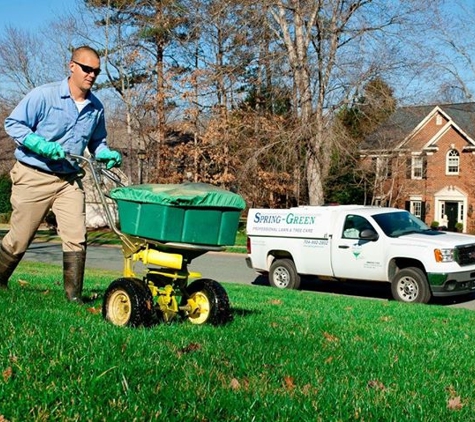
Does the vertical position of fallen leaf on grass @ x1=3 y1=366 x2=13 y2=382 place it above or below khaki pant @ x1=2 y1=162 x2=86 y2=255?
below

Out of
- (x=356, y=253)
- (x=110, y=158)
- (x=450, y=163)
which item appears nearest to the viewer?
(x=110, y=158)

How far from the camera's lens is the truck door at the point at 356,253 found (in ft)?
50.9

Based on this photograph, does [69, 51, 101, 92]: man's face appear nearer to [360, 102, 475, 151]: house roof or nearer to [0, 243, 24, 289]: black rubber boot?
[0, 243, 24, 289]: black rubber boot

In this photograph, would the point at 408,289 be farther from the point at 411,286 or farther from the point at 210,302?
the point at 210,302

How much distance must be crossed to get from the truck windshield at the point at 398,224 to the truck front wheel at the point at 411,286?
946 millimetres

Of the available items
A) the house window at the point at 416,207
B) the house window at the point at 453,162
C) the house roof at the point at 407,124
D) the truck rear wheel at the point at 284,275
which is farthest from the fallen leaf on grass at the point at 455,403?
the house window at the point at 416,207

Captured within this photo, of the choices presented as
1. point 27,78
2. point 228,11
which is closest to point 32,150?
point 228,11

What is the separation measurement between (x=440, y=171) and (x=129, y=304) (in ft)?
140

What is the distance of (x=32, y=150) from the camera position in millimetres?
6184

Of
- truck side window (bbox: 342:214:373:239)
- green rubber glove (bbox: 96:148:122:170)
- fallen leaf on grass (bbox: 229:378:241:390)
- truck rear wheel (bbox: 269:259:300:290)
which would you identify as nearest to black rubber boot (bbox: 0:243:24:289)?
green rubber glove (bbox: 96:148:122:170)

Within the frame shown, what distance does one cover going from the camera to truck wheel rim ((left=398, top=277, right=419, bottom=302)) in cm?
1480

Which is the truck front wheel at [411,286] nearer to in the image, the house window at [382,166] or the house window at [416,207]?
the house window at [382,166]

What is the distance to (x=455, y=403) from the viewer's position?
4.39 meters

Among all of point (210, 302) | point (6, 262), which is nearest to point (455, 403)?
point (210, 302)
